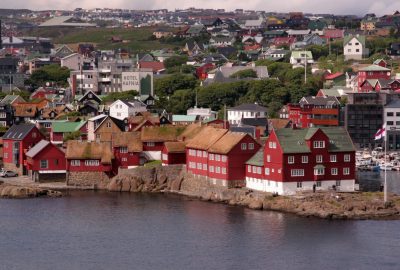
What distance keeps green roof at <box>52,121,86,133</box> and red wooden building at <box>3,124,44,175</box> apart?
2038 millimetres

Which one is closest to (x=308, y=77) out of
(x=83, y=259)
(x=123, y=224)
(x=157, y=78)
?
(x=157, y=78)

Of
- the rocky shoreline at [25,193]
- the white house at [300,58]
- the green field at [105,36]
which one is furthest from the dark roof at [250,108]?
the green field at [105,36]

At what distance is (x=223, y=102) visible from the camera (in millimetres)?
49969

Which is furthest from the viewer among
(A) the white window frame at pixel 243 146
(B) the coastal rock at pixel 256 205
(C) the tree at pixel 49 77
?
(C) the tree at pixel 49 77

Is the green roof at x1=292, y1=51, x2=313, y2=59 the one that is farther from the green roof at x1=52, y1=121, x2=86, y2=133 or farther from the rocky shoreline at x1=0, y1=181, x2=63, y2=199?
the rocky shoreline at x1=0, y1=181, x2=63, y2=199

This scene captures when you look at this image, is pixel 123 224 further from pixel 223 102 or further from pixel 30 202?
pixel 223 102

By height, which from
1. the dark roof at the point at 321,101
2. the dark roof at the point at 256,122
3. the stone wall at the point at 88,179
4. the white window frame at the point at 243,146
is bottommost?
the stone wall at the point at 88,179

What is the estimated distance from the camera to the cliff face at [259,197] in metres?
28.4

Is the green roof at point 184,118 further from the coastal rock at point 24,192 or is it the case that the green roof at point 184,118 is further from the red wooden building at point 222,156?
the coastal rock at point 24,192

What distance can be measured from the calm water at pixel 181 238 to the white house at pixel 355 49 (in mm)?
33794

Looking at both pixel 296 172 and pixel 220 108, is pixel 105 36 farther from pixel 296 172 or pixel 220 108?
pixel 296 172

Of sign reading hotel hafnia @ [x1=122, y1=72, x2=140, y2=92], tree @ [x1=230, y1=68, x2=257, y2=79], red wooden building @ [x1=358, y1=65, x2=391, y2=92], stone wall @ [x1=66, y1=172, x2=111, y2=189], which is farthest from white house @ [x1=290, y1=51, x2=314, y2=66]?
stone wall @ [x1=66, y1=172, x2=111, y2=189]

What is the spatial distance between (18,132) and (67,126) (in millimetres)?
2682

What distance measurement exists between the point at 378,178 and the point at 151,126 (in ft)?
21.4
